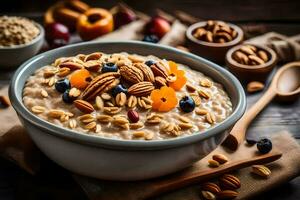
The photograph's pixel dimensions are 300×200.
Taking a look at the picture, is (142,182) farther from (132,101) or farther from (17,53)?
(17,53)

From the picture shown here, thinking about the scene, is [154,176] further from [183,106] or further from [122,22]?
[122,22]

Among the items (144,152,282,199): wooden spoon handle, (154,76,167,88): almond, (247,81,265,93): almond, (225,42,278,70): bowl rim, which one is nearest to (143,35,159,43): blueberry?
(225,42,278,70): bowl rim

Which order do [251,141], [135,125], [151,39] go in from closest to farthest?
[135,125] < [251,141] < [151,39]

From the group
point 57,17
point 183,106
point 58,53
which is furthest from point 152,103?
→ point 57,17

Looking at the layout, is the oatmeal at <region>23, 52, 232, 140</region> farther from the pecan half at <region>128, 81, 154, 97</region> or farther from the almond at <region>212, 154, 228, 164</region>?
the almond at <region>212, 154, 228, 164</region>

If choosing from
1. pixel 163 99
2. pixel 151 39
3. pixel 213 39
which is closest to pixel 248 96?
pixel 213 39

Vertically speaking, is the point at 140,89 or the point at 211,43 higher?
the point at 140,89
